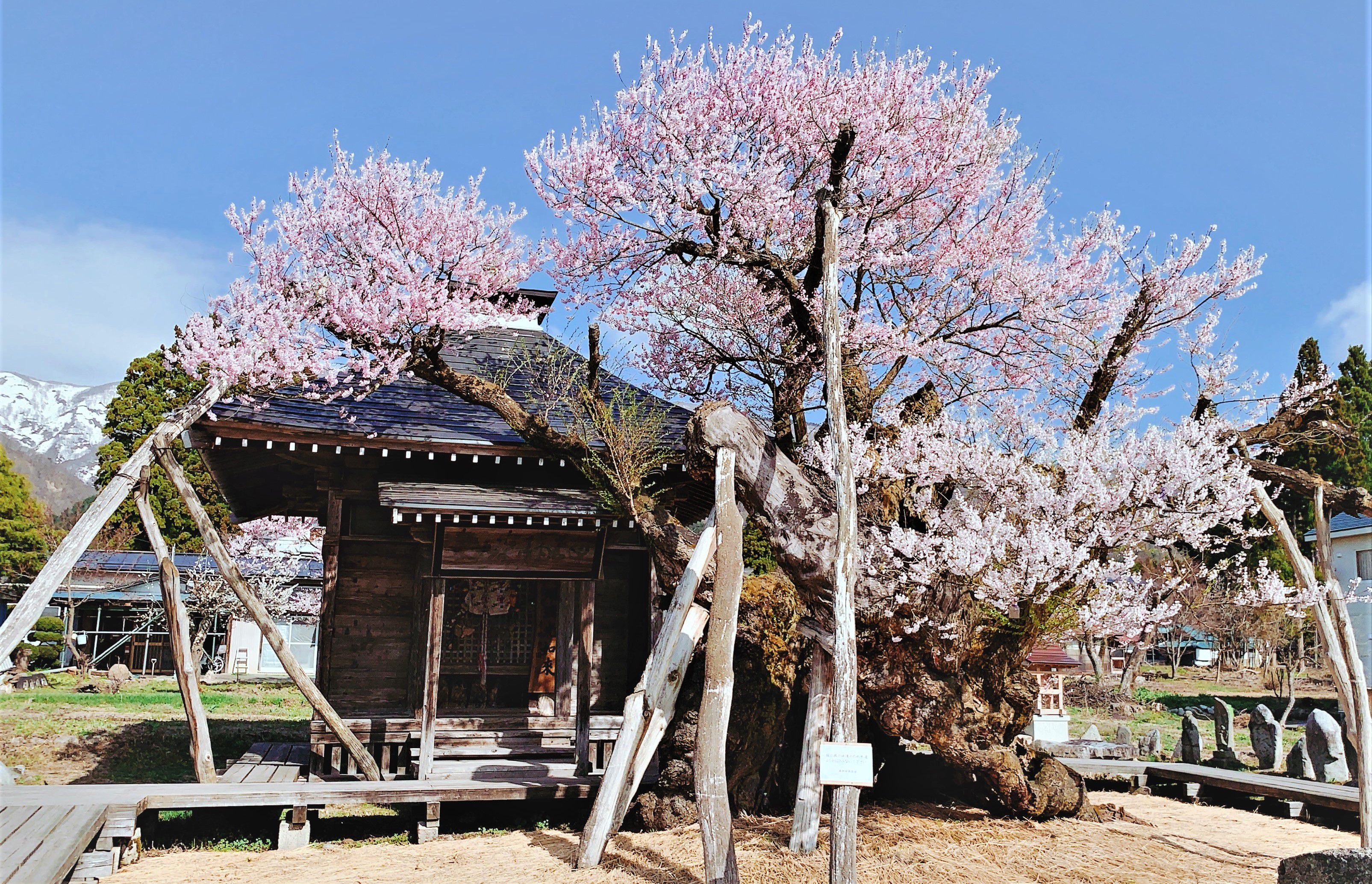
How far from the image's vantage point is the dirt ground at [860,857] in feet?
23.9

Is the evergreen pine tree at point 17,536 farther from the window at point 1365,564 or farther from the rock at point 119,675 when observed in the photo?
the window at point 1365,564

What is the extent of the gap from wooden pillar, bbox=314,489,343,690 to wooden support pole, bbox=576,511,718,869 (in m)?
5.16

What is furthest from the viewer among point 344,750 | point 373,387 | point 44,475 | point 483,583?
point 44,475

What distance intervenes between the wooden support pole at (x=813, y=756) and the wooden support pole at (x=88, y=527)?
6956mm

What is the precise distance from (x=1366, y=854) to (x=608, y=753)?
7.78 meters

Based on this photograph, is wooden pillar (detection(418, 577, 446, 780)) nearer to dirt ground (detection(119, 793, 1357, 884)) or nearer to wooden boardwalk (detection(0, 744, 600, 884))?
wooden boardwalk (detection(0, 744, 600, 884))

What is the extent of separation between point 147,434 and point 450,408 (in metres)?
22.9

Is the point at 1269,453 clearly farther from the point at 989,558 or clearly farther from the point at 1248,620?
the point at 1248,620

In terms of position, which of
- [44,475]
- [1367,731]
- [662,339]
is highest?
[44,475]

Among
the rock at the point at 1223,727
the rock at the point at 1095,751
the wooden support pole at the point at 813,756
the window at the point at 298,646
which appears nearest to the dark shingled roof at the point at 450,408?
the wooden support pole at the point at 813,756

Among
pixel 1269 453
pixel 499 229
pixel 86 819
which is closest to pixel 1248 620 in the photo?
pixel 1269 453

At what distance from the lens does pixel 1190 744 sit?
1490cm

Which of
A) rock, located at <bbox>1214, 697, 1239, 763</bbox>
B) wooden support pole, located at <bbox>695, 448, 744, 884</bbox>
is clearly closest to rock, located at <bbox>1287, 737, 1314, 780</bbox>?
rock, located at <bbox>1214, 697, 1239, 763</bbox>

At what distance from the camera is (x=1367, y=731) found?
7926 millimetres
